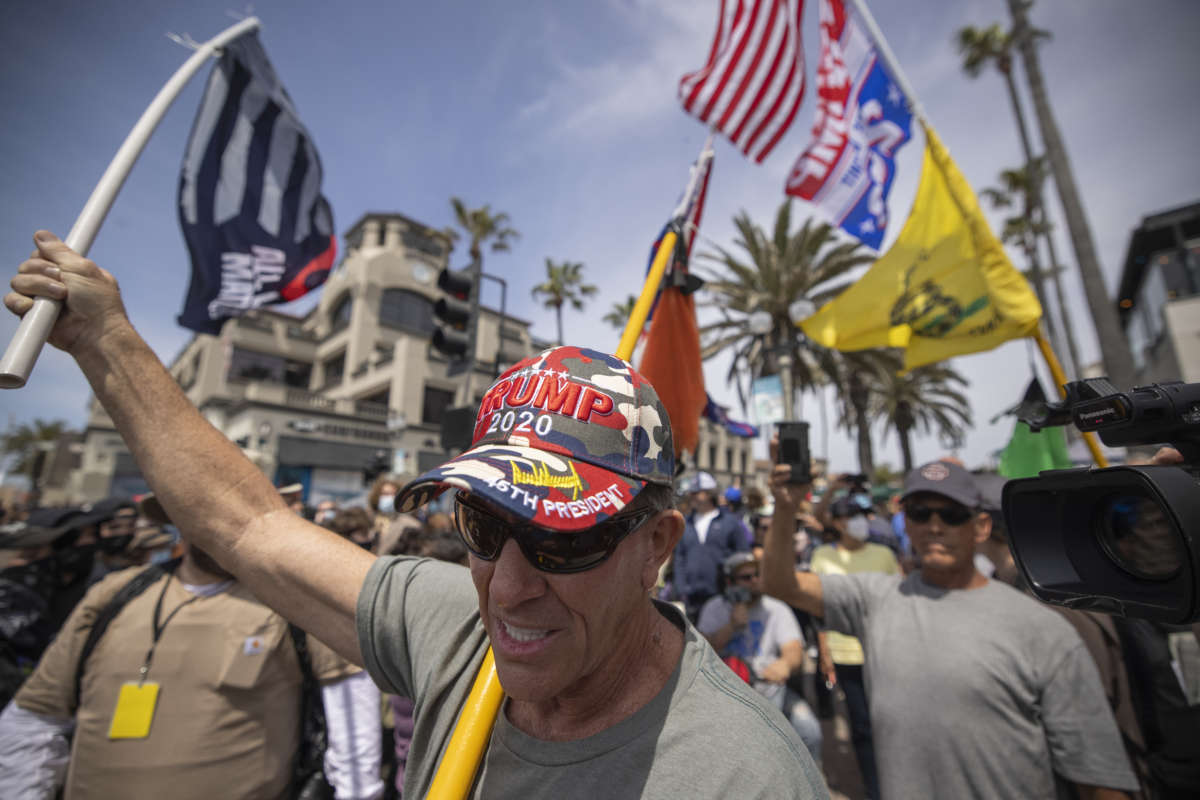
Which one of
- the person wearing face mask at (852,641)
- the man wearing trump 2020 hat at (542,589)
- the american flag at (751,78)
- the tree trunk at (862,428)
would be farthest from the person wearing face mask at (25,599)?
the tree trunk at (862,428)

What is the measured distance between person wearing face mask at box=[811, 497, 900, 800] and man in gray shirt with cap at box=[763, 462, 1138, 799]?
5.57 ft

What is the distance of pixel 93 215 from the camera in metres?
1.73

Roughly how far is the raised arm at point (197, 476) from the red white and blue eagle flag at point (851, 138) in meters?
4.97

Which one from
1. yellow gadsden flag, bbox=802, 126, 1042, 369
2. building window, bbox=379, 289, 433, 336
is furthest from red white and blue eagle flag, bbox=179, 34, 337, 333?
building window, bbox=379, 289, 433, 336

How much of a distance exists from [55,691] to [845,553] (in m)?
6.14

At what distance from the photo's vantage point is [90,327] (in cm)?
154

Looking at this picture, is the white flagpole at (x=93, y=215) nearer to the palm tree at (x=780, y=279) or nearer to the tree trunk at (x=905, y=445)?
the palm tree at (x=780, y=279)

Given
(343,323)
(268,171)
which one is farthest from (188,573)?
(343,323)

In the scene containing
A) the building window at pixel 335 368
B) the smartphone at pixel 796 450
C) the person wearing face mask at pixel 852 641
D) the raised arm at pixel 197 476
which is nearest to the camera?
the raised arm at pixel 197 476

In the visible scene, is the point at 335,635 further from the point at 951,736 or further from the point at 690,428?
the point at 951,736

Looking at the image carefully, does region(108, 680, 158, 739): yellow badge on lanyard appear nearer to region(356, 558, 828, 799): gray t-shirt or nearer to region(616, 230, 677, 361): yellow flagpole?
region(356, 558, 828, 799): gray t-shirt

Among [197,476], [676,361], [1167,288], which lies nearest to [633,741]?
[197,476]

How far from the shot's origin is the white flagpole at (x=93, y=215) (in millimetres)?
1330

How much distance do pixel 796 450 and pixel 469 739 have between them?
175 centimetres
